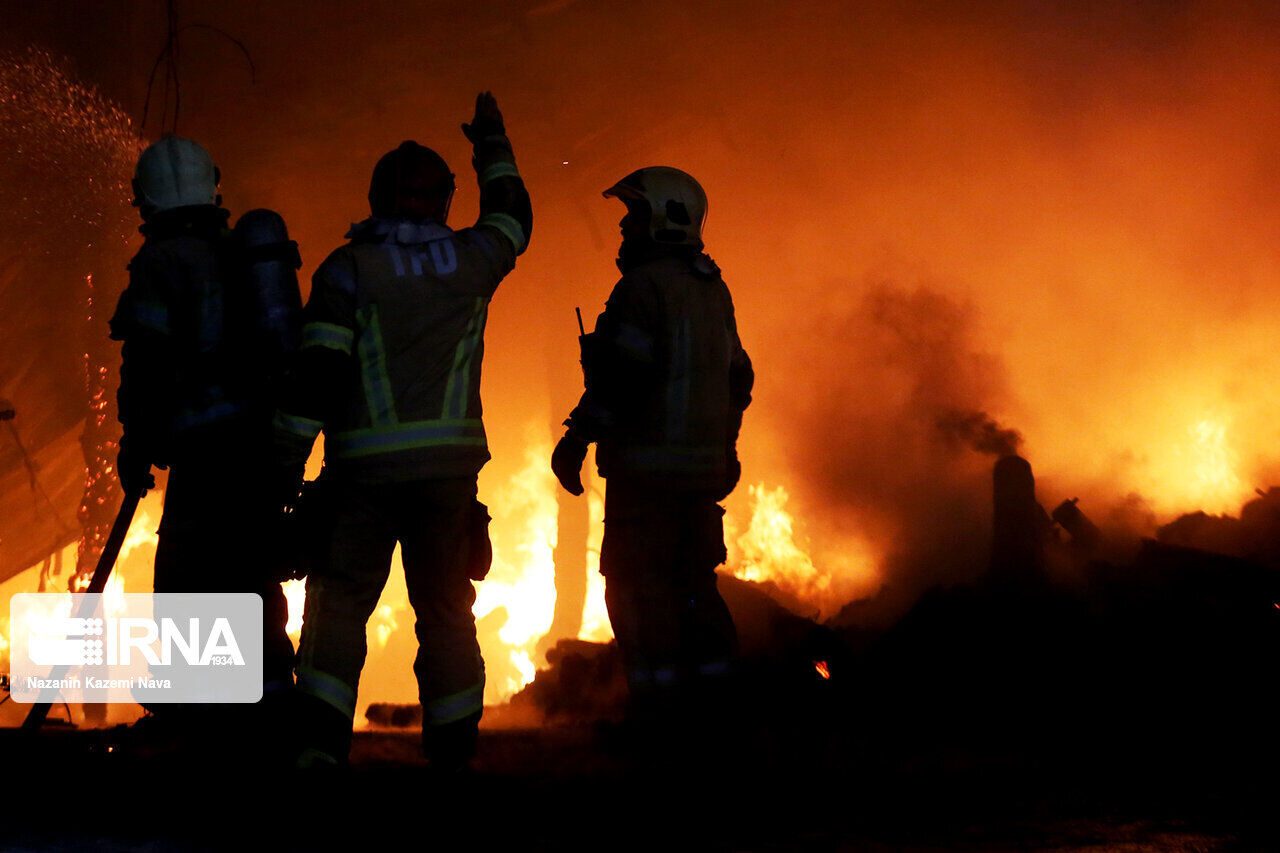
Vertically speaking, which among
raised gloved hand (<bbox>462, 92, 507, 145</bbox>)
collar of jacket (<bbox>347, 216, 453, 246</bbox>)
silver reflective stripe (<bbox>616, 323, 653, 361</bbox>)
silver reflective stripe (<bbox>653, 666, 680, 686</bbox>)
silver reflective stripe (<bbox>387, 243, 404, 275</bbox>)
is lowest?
silver reflective stripe (<bbox>653, 666, 680, 686</bbox>)

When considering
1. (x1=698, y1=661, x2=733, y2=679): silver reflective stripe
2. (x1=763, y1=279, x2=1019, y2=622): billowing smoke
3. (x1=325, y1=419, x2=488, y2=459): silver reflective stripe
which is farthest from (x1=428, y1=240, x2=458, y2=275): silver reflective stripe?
(x1=763, y1=279, x2=1019, y2=622): billowing smoke

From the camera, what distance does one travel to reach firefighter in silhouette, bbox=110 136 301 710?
9.79 feet

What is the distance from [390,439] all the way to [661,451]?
107cm

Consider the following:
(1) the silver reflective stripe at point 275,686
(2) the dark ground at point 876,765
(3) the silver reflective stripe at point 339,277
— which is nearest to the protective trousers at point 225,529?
(1) the silver reflective stripe at point 275,686

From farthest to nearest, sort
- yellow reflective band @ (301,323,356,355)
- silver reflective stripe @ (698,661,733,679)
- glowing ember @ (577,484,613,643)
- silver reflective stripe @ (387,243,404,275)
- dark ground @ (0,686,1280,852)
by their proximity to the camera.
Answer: glowing ember @ (577,484,613,643) < silver reflective stripe @ (698,661,733,679) < silver reflective stripe @ (387,243,404,275) < yellow reflective band @ (301,323,356,355) < dark ground @ (0,686,1280,852)

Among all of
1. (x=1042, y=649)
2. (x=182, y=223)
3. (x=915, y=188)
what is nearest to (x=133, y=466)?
(x=182, y=223)

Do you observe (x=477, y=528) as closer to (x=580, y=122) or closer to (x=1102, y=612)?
(x=1102, y=612)

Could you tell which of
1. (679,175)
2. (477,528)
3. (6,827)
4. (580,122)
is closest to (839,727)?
(477,528)

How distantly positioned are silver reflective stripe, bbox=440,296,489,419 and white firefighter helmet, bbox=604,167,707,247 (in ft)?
2.98

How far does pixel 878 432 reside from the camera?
9.73 m

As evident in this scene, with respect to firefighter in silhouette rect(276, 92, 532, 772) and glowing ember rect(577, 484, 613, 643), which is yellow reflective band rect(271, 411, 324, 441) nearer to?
firefighter in silhouette rect(276, 92, 532, 772)

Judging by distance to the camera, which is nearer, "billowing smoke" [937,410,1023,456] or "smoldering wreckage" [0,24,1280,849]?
"smoldering wreckage" [0,24,1280,849]

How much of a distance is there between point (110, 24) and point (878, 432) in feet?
26.9

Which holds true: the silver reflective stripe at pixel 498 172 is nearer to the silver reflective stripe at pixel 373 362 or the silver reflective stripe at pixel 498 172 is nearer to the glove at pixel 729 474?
the silver reflective stripe at pixel 373 362
